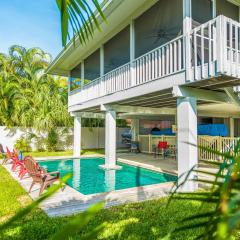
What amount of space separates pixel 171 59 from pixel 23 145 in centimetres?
1644

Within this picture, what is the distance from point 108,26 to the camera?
1168 centimetres

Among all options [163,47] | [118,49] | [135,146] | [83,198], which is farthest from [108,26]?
[135,146]

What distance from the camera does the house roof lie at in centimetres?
962

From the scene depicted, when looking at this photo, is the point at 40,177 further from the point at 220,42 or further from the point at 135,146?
the point at 135,146

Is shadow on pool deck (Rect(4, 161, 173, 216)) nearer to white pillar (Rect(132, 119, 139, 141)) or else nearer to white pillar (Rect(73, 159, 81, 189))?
white pillar (Rect(73, 159, 81, 189))

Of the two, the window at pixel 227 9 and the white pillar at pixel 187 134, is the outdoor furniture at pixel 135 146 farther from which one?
the window at pixel 227 9

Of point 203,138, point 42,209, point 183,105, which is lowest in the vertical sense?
point 42,209

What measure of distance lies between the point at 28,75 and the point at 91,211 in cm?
2336

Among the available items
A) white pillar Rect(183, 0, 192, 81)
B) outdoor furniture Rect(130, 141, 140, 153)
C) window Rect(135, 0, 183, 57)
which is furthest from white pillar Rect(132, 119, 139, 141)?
white pillar Rect(183, 0, 192, 81)

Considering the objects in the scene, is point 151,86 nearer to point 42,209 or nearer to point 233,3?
point 233,3

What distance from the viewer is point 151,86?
9.34 m

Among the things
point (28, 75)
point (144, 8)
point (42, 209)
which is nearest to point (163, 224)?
point (42, 209)

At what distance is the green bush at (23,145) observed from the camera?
20.5 metres

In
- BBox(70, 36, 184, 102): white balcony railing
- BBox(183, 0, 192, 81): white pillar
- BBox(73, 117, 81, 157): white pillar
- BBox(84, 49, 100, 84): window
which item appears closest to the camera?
BBox(183, 0, 192, 81): white pillar
